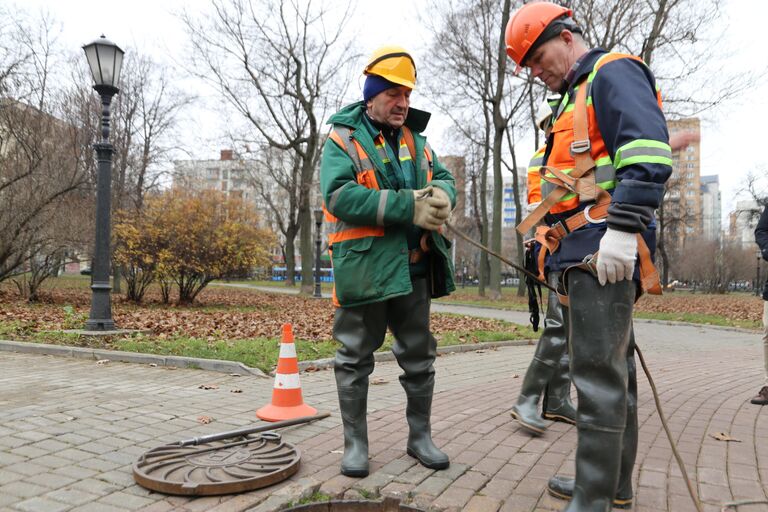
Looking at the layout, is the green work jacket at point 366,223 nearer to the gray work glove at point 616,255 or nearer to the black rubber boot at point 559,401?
the gray work glove at point 616,255

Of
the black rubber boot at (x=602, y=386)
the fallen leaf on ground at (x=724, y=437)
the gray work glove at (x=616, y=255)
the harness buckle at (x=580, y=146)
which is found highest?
the harness buckle at (x=580, y=146)

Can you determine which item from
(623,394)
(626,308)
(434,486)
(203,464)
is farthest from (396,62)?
(203,464)

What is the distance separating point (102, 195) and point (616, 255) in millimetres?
8815

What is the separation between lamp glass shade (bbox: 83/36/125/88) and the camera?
8.99 metres

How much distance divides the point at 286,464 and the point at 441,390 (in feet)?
8.71

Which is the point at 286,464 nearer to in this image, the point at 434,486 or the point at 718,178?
the point at 434,486

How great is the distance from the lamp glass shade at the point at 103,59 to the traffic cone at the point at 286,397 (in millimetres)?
6803

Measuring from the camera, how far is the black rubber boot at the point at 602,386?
2307 millimetres

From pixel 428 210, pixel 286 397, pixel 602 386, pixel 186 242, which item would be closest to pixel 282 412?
pixel 286 397

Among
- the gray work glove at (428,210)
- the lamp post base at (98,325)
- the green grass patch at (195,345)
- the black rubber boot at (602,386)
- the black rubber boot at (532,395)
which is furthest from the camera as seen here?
the lamp post base at (98,325)

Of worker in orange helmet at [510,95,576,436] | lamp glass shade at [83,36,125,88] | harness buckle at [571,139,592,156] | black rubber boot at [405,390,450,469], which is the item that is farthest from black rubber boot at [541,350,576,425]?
lamp glass shade at [83,36,125,88]

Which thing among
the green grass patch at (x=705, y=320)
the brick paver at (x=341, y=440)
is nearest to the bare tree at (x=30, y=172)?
the brick paver at (x=341, y=440)

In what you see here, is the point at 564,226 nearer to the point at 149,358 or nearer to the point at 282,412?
the point at 282,412

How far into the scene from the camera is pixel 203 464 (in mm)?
3121
